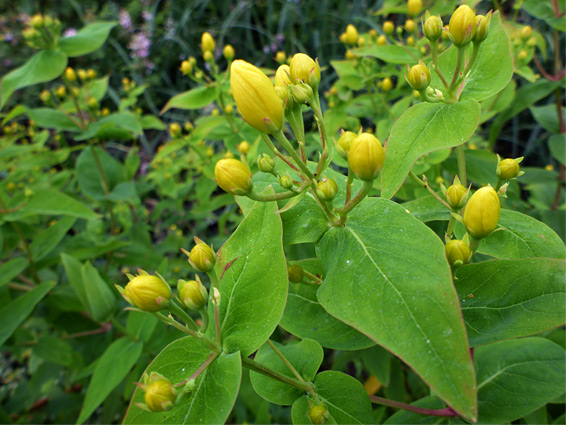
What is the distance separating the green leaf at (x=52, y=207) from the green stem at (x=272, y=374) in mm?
1294

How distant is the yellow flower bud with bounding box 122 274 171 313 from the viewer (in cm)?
66

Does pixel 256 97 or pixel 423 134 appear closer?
pixel 256 97

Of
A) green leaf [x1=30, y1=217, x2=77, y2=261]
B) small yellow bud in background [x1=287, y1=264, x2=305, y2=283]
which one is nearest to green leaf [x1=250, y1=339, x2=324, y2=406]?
small yellow bud in background [x1=287, y1=264, x2=305, y2=283]

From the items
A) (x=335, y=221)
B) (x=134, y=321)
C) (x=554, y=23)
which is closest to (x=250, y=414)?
(x=134, y=321)

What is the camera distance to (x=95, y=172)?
2314 mm

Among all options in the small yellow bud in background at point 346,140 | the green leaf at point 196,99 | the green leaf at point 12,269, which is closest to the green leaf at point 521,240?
the small yellow bud in background at point 346,140

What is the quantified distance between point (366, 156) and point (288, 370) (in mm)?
536

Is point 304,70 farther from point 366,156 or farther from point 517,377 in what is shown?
point 517,377

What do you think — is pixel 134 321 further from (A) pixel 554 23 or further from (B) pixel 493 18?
(A) pixel 554 23

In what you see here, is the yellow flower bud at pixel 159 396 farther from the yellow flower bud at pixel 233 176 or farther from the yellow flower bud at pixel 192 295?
the yellow flower bud at pixel 233 176

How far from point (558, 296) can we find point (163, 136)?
168 inches

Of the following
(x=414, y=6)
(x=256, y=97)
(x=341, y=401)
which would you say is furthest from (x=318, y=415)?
(x=414, y=6)

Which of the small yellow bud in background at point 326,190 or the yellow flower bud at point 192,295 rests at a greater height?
the small yellow bud in background at point 326,190

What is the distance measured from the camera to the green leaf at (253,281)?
685 mm
